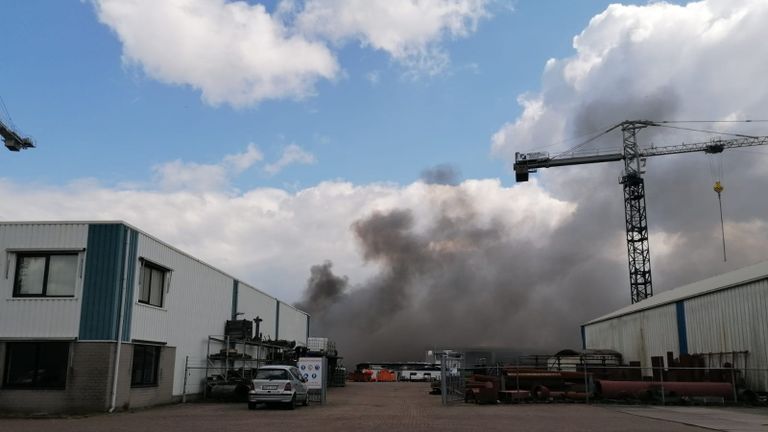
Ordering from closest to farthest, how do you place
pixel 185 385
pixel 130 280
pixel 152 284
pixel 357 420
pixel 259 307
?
pixel 357 420
pixel 130 280
pixel 152 284
pixel 185 385
pixel 259 307

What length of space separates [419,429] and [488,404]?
37.8 ft

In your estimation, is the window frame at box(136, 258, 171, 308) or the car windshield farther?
the window frame at box(136, 258, 171, 308)

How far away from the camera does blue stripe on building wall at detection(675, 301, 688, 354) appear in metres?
35.1

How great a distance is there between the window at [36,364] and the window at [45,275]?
1884mm

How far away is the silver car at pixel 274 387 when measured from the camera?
80.4 feet

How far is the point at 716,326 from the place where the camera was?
3166 cm

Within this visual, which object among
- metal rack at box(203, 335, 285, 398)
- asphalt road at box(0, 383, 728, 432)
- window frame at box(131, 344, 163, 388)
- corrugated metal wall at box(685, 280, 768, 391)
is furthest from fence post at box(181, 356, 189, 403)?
corrugated metal wall at box(685, 280, 768, 391)

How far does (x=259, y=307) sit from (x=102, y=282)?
19.8 metres

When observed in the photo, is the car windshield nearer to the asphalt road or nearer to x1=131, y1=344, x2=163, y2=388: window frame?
the asphalt road

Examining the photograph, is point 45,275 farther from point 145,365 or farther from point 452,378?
point 452,378

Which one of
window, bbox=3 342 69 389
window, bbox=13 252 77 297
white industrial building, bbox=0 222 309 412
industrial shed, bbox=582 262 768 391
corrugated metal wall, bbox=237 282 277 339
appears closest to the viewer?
white industrial building, bbox=0 222 309 412

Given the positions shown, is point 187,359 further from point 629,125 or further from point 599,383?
point 629,125

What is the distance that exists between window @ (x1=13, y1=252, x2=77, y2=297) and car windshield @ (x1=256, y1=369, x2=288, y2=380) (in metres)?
7.56

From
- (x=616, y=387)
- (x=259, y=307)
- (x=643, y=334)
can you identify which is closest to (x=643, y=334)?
(x=643, y=334)
